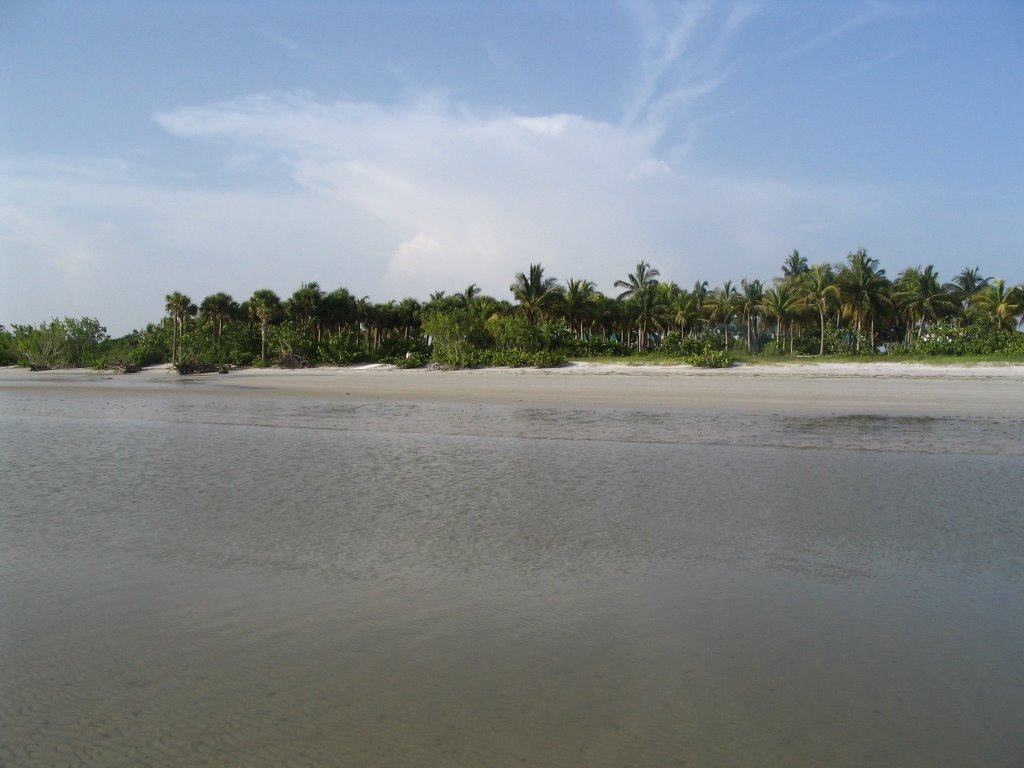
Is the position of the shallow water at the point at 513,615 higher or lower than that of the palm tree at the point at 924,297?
lower

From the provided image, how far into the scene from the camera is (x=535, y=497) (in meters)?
9.27

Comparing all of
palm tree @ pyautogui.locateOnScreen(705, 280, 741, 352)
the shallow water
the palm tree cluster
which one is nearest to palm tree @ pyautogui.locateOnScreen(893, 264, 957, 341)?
the palm tree cluster

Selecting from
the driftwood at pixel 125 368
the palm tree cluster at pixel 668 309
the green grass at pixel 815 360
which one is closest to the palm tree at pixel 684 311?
the palm tree cluster at pixel 668 309

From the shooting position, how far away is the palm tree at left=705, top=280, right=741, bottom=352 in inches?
2960

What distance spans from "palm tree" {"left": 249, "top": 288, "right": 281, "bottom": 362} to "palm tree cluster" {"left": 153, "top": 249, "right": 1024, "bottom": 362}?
95mm

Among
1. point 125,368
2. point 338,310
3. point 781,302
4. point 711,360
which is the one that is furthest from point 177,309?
point 781,302

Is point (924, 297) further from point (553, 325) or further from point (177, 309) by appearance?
point (177, 309)

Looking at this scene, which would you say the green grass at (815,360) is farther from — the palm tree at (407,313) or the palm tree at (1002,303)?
the palm tree at (407,313)

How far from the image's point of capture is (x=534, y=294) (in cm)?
6378

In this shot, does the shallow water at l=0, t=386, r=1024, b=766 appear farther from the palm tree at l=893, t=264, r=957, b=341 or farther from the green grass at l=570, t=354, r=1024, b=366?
the palm tree at l=893, t=264, r=957, b=341

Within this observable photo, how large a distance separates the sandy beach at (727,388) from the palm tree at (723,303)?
35.2 m

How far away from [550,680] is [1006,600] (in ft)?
11.9

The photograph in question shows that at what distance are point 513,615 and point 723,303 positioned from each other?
2911 inches

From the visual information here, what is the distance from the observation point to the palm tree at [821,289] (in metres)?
60.2
